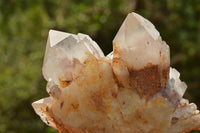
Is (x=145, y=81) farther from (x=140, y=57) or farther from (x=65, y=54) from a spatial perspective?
(x=65, y=54)

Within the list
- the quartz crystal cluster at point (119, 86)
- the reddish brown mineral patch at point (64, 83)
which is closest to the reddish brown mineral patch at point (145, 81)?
the quartz crystal cluster at point (119, 86)

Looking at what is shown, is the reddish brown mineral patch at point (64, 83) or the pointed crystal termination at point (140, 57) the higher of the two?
the pointed crystal termination at point (140, 57)

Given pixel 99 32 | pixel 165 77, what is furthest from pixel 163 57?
pixel 99 32

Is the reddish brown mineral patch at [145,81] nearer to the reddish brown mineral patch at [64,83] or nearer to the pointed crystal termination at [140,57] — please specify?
the pointed crystal termination at [140,57]

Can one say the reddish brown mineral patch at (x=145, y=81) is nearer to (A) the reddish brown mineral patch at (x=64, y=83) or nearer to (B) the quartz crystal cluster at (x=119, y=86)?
(B) the quartz crystal cluster at (x=119, y=86)

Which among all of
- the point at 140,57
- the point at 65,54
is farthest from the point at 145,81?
the point at 65,54
